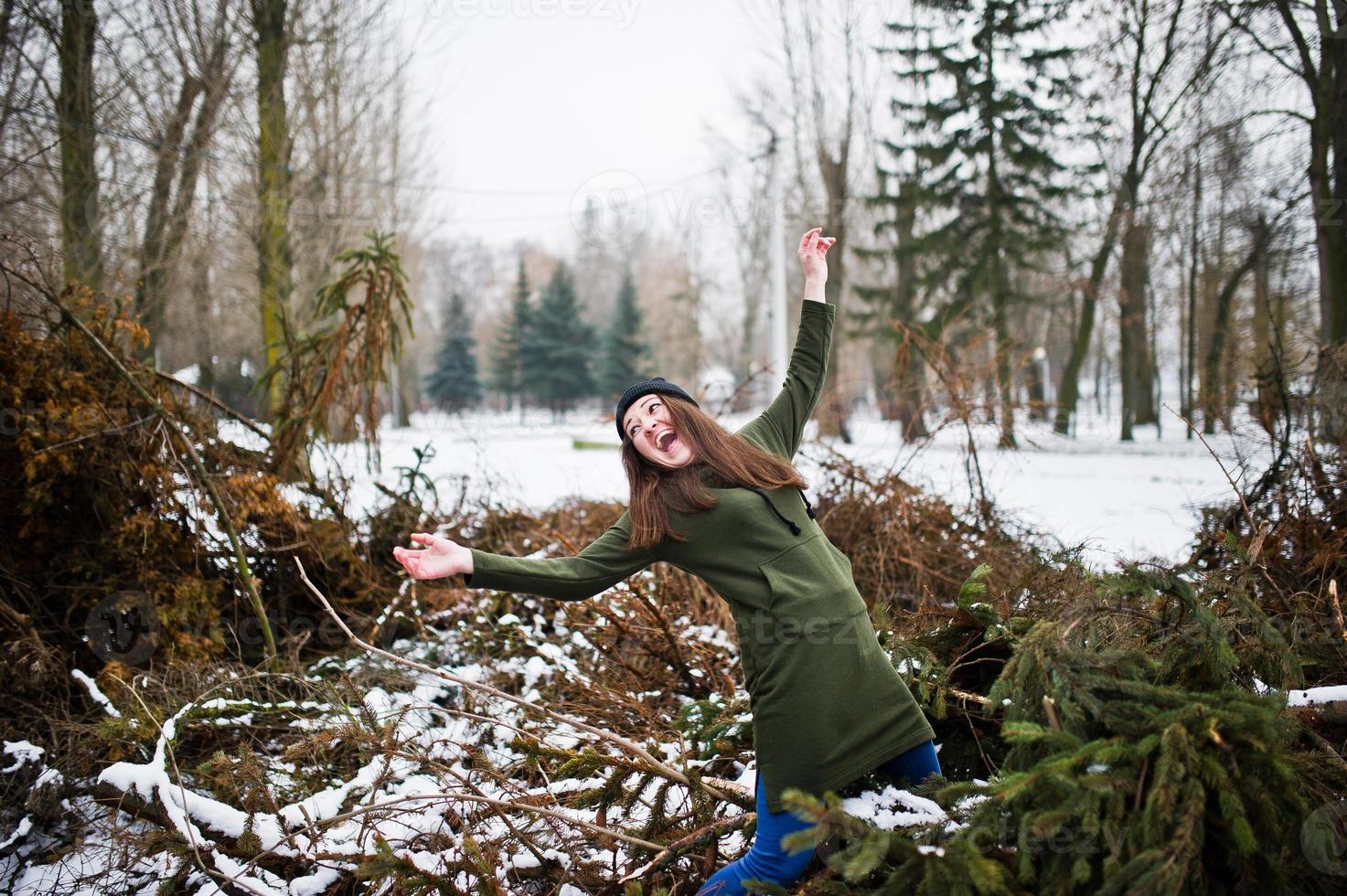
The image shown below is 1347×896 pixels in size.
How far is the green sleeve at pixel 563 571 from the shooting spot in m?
2.08

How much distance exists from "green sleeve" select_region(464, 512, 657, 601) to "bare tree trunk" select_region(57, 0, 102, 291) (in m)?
7.81

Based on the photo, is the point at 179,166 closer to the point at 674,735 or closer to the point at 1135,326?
the point at 674,735

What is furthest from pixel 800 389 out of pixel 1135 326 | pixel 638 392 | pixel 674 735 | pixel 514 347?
pixel 514 347

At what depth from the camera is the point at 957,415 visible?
18.1ft

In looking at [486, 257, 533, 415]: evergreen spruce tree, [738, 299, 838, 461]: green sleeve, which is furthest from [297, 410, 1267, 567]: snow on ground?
[486, 257, 533, 415]: evergreen spruce tree

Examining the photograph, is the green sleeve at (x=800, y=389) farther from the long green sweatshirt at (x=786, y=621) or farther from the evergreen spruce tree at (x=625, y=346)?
the evergreen spruce tree at (x=625, y=346)

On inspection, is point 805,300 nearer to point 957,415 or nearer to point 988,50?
point 957,415

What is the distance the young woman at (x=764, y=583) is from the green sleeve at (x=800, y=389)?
157 mm

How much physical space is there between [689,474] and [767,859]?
99 centimetres

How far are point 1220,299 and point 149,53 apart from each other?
17.9 meters

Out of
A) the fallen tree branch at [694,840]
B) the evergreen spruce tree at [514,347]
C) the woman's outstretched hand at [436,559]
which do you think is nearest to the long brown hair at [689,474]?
the woman's outstretched hand at [436,559]

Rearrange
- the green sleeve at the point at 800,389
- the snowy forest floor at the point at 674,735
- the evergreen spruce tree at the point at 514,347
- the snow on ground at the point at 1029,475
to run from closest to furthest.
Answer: the snowy forest floor at the point at 674,735
the green sleeve at the point at 800,389
the snow on ground at the point at 1029,475
the evergreen spruce tree at the point at 514,347

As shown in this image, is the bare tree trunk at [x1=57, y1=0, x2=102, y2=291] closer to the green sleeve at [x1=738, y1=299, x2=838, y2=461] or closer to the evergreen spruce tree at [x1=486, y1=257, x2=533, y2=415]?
the green sleeve at [x1=738, y1=299, x2=838, y2=461]

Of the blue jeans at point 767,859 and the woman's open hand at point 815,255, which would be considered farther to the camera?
the woman's open hand at point 815,255
